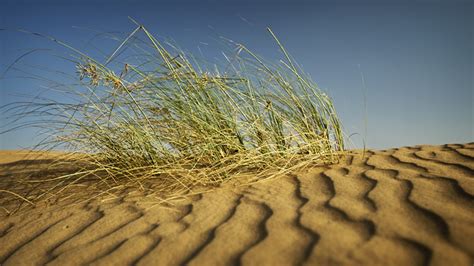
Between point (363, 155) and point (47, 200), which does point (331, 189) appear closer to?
point (363, 155)

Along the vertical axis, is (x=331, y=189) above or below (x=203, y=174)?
below

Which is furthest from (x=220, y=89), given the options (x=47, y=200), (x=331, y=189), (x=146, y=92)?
(x=47, y=200)

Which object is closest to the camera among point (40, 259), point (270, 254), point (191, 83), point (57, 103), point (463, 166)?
point (270, 254)

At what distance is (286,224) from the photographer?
1.67 m

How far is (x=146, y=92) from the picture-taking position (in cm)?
291

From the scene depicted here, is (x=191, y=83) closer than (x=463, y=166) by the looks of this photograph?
No

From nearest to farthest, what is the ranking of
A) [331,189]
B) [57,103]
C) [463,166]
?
[331,189]
[463,166]
[57,103]

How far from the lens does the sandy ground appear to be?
55.6 inches

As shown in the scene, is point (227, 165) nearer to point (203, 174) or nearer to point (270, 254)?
point (203, 174)

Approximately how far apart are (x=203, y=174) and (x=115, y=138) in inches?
35.8

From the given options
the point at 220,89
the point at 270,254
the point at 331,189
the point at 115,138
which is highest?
the point at 220,89

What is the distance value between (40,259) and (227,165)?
50.9 inches

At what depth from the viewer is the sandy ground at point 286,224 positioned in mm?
1412

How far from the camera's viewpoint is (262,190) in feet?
7.23
